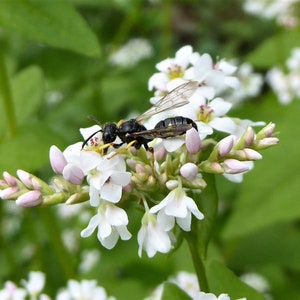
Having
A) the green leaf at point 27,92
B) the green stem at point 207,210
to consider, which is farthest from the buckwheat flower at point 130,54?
the green stem at point 207,210


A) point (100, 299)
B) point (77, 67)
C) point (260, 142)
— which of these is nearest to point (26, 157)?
point (100, 299)

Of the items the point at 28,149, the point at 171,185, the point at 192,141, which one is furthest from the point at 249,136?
the point at 28,149

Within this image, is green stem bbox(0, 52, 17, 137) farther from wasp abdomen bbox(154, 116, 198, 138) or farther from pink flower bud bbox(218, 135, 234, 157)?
pink flower bud bbox(218, 135, 234, 157)

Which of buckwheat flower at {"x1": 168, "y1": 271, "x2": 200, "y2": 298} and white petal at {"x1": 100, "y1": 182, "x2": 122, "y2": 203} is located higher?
white petal at {"x1": 100, "y1": 182, "x2": 122, "y2": 203}

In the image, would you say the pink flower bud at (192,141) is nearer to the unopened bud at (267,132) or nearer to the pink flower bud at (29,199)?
the unopened bud at (267,132)

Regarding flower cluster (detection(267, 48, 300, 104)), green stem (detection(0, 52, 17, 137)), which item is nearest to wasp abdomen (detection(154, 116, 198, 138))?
green stem (detection(0, 52, 17, 137))
